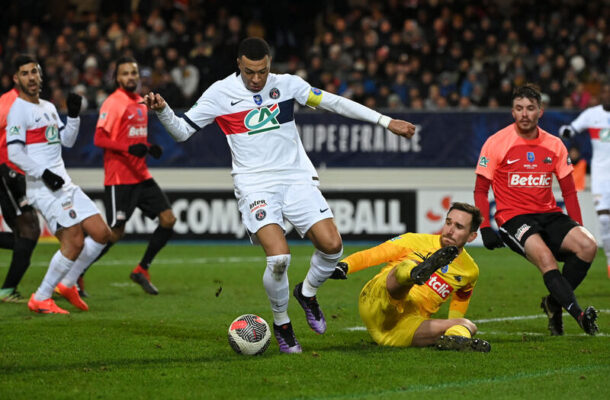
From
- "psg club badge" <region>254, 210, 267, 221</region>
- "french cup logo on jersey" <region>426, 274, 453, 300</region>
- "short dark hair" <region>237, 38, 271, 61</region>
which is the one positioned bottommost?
"french cup logo on jersey" <region>426, 274, 453, 300</region>

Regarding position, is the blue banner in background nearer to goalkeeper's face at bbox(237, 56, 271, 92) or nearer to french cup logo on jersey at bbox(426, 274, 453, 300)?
french cup logo on jersey at bbox(426, 274, 453, 300)

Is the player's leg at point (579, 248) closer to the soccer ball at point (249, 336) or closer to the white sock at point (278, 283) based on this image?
the white sock at point (278, 283)

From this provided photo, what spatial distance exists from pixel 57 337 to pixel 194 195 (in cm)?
1033

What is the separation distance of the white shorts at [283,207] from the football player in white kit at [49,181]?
3168 millimetres

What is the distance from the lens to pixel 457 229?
23.8 ft

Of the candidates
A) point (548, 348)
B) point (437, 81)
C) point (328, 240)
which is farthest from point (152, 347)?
point (437, 81)

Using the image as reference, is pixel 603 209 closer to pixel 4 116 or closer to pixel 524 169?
pixel 524 169

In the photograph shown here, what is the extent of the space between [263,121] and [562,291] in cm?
268

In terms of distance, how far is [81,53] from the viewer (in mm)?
22703

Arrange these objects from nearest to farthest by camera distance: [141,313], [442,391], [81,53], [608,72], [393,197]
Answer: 1. [442,391]
2. [141,313]
3. [393,197]
4. [608,72]
5. [81,53]

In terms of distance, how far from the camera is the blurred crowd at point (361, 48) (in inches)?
784

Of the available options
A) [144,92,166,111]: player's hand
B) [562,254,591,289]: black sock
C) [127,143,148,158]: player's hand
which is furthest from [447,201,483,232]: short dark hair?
[127,143,148,158]: player's hand

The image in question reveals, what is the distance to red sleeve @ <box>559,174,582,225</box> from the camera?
8352mm

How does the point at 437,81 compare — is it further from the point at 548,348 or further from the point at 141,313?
the point at 548,348
